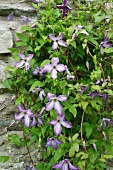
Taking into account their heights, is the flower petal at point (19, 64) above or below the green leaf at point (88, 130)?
above

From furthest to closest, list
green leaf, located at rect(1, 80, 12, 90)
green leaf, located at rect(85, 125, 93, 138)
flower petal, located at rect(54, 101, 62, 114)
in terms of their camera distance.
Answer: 1. green leaf, located at rect(1, 80, 12, 90)
2. green leaf, located at rect(85, 125, 93, 138)
3. flower petal, located at rect(54, 101, 62, 114)

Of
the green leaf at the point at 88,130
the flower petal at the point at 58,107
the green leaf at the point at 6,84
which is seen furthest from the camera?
the green leaf at the point at 6,84

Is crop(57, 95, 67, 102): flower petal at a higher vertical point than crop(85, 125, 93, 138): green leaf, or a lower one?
higher

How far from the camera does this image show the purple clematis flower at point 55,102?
1256 mm

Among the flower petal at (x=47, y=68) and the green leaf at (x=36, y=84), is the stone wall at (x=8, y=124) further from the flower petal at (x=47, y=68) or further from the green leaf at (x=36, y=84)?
the flower petal at (x=47, y=68)

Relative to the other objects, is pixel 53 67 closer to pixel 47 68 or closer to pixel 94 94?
pixel 47 68

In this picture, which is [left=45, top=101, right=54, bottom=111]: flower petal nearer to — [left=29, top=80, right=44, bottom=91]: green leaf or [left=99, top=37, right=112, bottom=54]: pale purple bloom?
[left=29, top=80, right=44, bottom=91]: green leaf

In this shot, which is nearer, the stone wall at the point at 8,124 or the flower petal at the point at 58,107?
the flower petal at the point at 58,107

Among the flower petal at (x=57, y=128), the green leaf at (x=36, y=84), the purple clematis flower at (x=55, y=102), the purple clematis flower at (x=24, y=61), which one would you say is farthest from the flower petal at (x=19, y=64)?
the flower petal at (x=57, y=128)

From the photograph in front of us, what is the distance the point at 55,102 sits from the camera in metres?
1.28

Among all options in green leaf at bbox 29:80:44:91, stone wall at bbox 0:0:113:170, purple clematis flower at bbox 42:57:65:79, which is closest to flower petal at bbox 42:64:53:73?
purple clematis flower at bbox 42:57:65:79

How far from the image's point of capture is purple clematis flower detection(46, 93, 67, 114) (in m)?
1.26

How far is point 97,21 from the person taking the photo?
1.56 m

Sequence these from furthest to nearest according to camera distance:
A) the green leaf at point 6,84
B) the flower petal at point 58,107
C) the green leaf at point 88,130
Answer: the green leaf at point 6,84
the green leaf at point 88,130
the flower petal at point 58,107
